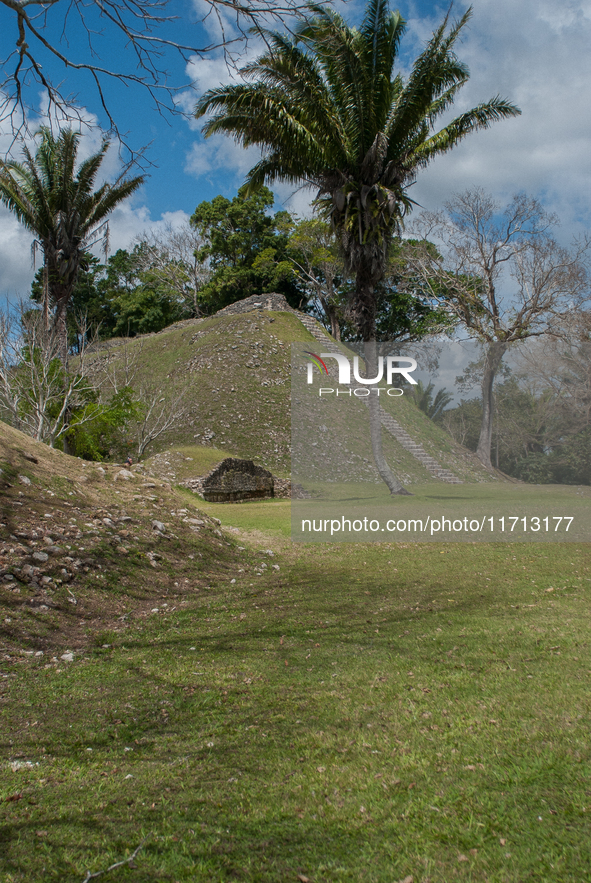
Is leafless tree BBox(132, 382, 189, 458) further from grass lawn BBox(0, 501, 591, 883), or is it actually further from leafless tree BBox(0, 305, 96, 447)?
grass lawn BBox(0, 501, 591, 883)

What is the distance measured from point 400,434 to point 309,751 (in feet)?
81.0

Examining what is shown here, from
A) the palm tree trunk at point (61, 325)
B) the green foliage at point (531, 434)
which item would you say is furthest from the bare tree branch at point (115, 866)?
the palm tree trunk at point (61, 325)

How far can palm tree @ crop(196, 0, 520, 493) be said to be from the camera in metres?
13.6

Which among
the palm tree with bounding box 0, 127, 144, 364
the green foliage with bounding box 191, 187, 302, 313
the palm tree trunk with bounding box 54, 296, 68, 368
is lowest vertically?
the palm tree trunk with bounding box 54, 296, 68, 368

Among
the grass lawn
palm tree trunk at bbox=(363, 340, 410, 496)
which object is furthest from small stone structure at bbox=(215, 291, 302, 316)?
the grass lawn

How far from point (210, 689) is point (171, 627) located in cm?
163

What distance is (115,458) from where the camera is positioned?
25531mm

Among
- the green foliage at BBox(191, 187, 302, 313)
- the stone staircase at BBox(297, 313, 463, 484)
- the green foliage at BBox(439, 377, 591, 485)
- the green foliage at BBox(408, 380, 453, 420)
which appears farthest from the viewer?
the green foliage at BBox(191, 187, 302, 313)

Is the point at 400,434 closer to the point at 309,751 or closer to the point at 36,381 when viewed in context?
the point at 36,381

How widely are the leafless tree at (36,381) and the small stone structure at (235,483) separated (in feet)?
16.2

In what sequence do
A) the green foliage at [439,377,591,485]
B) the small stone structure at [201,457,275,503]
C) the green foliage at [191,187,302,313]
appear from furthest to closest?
1. the green foliage at [191,187,302,313]
2. the small stone structure at [201,457,275,503]
3. the green foliage at [439,377,591,485]

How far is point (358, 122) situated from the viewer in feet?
46.9

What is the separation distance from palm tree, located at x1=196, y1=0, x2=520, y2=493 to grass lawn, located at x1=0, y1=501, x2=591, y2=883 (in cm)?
1170

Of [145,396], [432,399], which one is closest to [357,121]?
[432,399]
